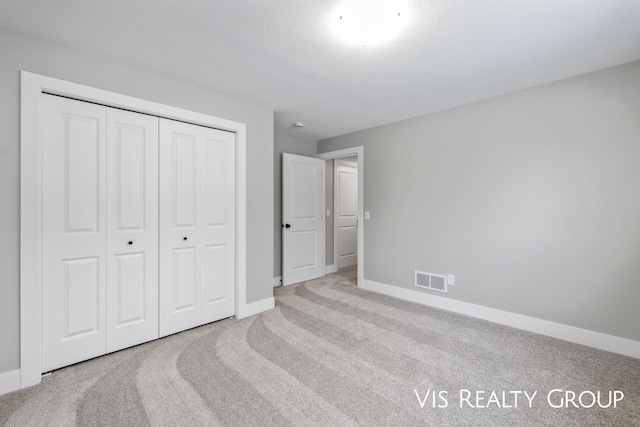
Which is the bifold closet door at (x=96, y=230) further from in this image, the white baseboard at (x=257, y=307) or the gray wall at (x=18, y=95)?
the white baseboard at (x=257, y=307)

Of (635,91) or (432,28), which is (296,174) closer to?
(432,28)

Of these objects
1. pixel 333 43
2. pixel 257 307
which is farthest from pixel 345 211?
pixel 333 43

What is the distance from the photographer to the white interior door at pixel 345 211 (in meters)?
5.06

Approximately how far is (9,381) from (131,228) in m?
1.17

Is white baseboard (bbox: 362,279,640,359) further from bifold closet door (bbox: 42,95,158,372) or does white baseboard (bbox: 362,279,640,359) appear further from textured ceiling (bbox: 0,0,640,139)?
bifold closet door (bbox: 42,95,158,372)

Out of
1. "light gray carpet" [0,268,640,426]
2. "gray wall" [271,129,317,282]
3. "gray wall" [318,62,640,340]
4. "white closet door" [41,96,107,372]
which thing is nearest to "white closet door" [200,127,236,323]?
"light gray carpet" [0,268,640,426]

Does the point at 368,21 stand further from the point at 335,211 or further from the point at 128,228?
the point at 335,211

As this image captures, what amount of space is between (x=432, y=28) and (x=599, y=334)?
2776 millimetres

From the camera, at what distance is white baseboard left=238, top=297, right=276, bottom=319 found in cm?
299

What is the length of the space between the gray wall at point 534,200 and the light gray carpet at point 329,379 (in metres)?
0.44

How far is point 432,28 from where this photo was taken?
1.76 metres

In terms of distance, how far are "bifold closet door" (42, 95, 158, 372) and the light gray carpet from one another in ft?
0.82

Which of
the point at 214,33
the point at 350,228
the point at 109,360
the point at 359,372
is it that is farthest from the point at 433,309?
the point at 214,33

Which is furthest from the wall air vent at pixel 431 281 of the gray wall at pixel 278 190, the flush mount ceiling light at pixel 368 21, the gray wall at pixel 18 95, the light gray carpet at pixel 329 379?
the gray wall at pixel 18 95
